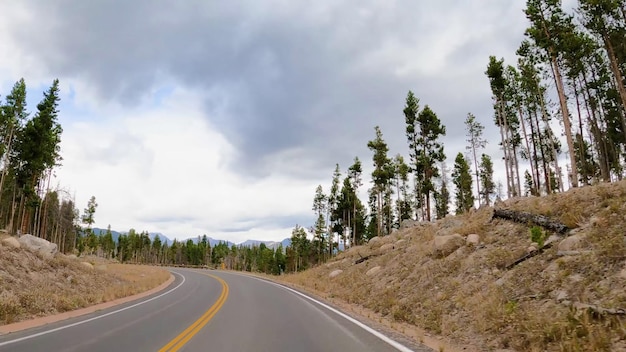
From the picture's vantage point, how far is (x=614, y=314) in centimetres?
624

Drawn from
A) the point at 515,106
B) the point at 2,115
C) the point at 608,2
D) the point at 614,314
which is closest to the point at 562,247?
the point at 614,314

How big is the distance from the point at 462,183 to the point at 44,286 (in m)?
58.2

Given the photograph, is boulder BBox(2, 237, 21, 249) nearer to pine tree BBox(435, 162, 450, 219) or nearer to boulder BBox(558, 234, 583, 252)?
boulder BBox(558, 234, 583, 252)

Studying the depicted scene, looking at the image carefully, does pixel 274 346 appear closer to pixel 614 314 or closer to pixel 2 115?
pixel 614 314

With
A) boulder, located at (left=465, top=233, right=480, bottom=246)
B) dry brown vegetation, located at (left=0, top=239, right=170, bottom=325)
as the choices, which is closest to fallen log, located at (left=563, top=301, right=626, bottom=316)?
boulder, located at (left=465, top=233, right=480, bottom=246)

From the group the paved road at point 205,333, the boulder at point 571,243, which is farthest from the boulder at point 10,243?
the boulder at point 571,243

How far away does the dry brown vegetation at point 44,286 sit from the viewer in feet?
41.0

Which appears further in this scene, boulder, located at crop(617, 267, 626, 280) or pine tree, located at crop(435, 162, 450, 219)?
pine tree, located at crop(435, 162, 450, 219)

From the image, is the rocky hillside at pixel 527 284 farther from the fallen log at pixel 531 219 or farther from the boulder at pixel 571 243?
the fallen log at pixel 531 219

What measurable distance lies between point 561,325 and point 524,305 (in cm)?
186

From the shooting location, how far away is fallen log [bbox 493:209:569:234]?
11545 millimetres

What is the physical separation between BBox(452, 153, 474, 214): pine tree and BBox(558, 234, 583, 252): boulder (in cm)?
5217

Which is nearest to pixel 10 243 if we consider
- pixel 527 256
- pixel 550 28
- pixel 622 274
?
pixel 527 256

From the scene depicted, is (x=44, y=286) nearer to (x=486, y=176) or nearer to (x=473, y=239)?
(x=473, y=239)
